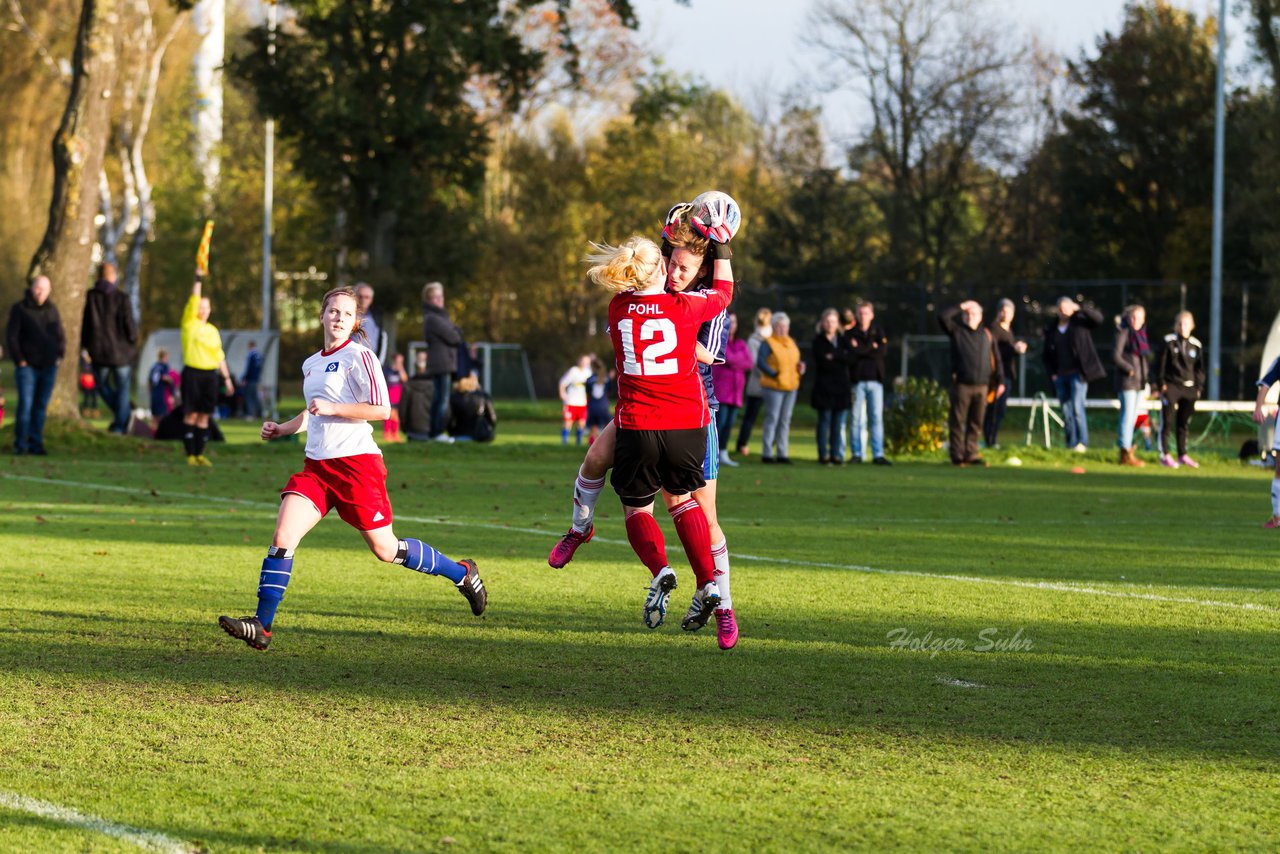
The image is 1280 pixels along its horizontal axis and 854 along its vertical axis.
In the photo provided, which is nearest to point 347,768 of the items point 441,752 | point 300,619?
point 441,752

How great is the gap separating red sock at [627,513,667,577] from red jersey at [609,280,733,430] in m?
0.54

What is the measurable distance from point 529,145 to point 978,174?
51.8ft

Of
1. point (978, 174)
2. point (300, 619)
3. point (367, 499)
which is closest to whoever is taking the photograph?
point (367, 499)

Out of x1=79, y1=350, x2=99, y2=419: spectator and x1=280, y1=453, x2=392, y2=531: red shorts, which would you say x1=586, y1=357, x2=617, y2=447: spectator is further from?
x1=280, y1=453, x2=392, y2=531: red shorts

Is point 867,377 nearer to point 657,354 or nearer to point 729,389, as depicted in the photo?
point 729,389

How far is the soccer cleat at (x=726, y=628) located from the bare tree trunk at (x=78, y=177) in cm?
1661

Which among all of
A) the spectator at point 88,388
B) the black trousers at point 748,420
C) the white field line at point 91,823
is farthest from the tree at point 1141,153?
the white field line at point 91,823

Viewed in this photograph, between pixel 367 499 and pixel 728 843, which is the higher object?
pixel 367 499

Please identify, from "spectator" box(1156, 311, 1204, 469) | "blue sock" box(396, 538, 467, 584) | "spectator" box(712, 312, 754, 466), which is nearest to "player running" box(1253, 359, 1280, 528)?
"blue sock" box(396, 538, 467, 584)

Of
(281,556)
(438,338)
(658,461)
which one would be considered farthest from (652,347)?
(438,338)

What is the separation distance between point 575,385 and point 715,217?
757 inches

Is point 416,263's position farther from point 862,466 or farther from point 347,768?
point 347,768

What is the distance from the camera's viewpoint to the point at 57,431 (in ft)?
72.4

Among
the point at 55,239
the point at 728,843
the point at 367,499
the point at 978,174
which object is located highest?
the point at 978,174
